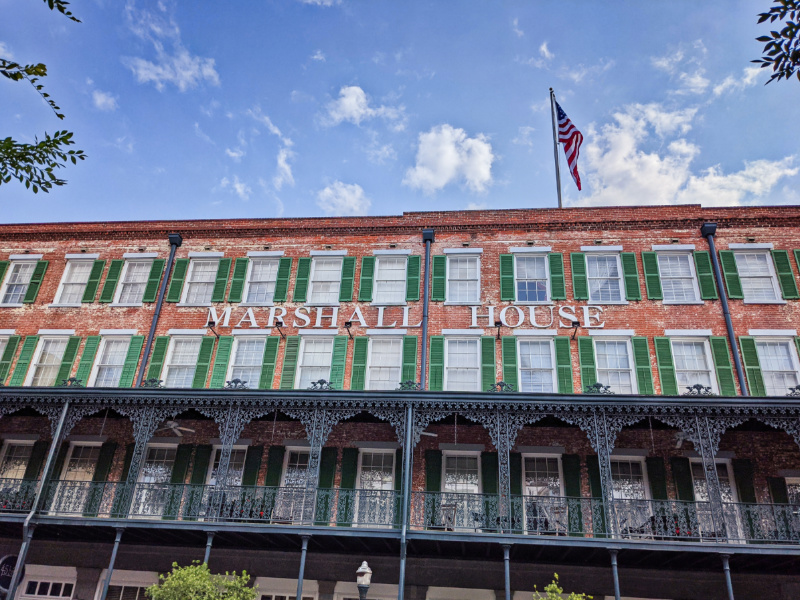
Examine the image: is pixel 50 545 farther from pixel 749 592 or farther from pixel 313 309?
pixel 749 592

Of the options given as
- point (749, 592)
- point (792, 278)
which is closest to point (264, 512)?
point (749, 592)

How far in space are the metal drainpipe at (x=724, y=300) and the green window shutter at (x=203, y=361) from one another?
611 inches

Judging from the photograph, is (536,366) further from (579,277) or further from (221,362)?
(221,362)

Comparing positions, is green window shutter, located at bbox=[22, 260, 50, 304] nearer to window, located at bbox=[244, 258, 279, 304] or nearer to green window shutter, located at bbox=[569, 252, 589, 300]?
window, located at bbox=[244, 258, 279, 304]

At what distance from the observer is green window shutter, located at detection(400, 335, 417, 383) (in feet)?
60.5

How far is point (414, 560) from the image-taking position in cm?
1595

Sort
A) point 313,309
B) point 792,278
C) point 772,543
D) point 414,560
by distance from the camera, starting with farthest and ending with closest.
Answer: point 313,309 < point 792,278 < point 414,560 < point 772,543

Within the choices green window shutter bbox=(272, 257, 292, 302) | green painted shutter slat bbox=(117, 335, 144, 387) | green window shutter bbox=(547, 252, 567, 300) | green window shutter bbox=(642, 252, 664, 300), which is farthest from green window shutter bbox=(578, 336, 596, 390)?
green painted shutter slat bbox=(117, 335, 144, 387)

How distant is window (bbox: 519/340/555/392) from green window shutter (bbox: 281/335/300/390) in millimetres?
6864

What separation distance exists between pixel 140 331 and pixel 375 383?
26.2 feet

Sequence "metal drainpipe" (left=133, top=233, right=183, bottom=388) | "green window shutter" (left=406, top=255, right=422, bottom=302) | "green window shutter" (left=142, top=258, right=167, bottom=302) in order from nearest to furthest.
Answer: "metal drainpipe" (left=133, top=233, right=183, bottom=388) < "green window shutter" (left=406, top=255, right=422, bottom=302) < "green window shutter" (left=142, top=258, right=167, bottom=302)

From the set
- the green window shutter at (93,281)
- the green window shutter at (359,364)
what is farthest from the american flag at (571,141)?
the green window shutter at (93,281)

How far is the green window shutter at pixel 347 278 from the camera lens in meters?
20.0

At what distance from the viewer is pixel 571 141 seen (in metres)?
21.9
